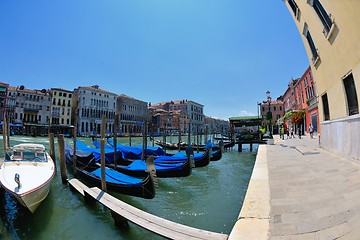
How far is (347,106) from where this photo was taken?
528cm

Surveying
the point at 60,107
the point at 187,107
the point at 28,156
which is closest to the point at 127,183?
the point at 28,156

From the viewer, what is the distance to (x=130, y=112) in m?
54.2

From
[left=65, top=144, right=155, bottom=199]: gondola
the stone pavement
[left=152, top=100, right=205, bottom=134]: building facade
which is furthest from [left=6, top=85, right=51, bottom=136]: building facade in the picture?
the stone pavement

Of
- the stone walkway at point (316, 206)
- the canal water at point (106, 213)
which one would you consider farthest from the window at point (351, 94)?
the canal water at point (106, 213)

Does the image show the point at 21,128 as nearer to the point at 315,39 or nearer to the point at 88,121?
the point at 88,121

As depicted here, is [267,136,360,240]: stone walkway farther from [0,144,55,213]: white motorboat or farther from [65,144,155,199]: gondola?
[0,144,55,213]: white motorboat

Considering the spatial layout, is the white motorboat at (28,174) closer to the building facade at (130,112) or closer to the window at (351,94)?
the window at (351,94)

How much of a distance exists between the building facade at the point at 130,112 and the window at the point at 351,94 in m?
46.6

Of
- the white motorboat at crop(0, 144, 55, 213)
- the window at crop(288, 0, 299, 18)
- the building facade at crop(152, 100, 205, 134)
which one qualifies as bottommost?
the white motorboat at crop(0, 144, 55, 213)

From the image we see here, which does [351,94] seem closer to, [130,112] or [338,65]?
[338,65]

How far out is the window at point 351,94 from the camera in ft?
16.2

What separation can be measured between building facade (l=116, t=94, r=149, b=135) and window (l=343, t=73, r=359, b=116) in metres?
46.6

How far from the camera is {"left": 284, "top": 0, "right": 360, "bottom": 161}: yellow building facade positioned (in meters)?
4.33

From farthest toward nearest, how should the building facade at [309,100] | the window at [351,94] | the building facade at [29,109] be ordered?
the building facade at [29,109] → the building facade at [309,100] → the window at [351,94]
